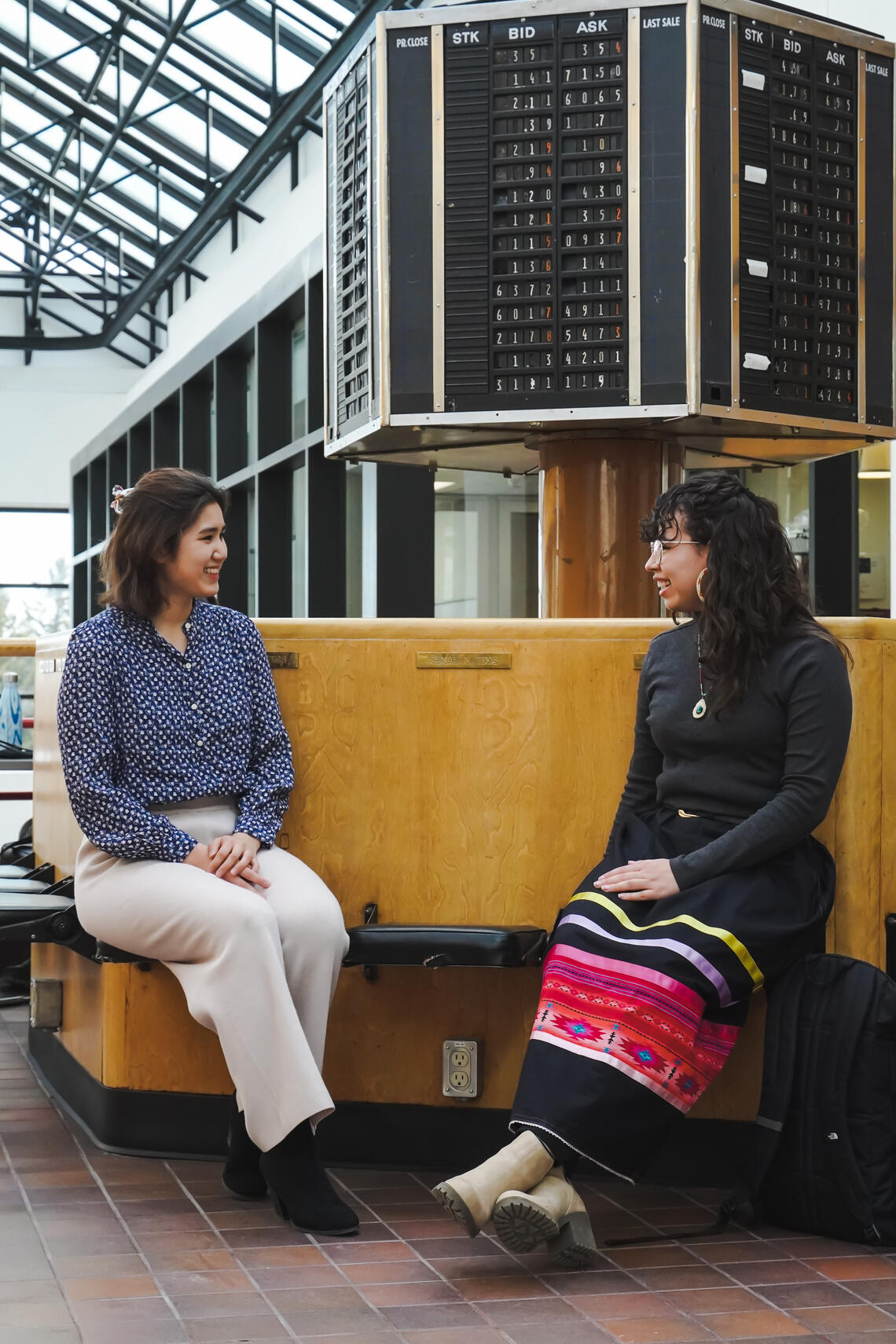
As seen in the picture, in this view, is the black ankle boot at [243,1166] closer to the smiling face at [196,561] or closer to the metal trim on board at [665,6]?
the smiling face at [196,561]

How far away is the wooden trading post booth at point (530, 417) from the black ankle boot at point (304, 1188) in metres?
0.38

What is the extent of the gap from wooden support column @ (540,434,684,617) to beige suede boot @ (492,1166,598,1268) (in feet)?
5.03

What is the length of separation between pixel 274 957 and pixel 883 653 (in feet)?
4.13

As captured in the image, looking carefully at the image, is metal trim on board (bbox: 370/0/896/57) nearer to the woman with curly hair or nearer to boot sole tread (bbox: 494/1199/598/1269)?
the woman with curly hair

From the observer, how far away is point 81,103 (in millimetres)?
14672

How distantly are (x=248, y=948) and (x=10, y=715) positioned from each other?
5.30 metres

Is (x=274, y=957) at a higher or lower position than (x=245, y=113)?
lower

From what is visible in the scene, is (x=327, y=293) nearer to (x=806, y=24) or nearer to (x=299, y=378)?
(x=806, y=24)

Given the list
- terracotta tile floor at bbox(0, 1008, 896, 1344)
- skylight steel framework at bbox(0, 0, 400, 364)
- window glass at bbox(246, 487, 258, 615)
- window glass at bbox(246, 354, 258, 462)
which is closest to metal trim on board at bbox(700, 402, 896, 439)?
terracotta tile floor at bbox(0, 1008, 896, 1344)

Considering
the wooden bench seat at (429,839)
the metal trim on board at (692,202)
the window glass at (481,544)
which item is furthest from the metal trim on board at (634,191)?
the window glass at (481,544)

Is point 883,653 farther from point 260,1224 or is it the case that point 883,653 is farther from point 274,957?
point 260,1224

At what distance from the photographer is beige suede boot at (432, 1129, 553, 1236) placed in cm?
240

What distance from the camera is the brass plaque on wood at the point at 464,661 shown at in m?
3.09

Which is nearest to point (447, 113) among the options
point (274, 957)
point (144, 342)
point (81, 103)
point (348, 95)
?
point (348, 95)
